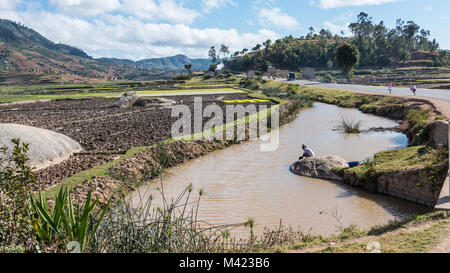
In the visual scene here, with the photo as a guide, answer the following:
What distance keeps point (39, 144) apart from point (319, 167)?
11177mm

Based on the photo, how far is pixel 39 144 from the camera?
14.0 m

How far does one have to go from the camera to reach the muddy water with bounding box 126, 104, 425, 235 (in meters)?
9.30

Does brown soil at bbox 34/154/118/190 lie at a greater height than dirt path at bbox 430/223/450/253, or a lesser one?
lesser

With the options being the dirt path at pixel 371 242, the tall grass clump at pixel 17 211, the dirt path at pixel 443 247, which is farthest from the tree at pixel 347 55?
the tall grass clump at pixel 17 211

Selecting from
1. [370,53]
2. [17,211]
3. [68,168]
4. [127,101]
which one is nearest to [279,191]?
[68,168]

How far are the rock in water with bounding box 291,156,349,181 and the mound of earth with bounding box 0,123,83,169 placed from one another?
9738 mm

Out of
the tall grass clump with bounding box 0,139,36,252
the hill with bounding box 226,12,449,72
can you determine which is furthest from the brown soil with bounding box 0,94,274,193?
the hill with bounding box 226,12,449,72

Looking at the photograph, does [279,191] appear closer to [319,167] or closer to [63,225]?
[319,167]

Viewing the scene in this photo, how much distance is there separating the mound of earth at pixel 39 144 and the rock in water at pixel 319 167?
974cm

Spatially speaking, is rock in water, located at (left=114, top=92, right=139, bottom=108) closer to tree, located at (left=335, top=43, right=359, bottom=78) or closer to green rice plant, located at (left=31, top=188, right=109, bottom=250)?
green rice plant, located at (left=31, top=188, right=109, bottom=250)

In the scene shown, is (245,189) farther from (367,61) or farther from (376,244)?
(367,61)

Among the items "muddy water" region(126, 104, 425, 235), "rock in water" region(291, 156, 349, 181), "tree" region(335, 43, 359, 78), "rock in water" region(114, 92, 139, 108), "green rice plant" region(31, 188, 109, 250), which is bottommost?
"muddy water" region(126, 104, 425, 235)

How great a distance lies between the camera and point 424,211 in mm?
9203
